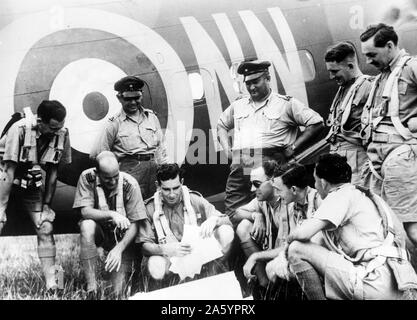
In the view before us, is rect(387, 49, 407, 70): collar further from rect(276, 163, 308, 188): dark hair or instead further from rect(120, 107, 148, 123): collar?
rect(120, 107, 148, 123): collar

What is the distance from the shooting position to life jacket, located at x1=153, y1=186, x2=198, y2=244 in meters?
4.70

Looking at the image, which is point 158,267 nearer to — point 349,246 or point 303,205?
point 303,205

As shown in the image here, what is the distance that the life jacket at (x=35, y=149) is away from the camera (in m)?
4.82

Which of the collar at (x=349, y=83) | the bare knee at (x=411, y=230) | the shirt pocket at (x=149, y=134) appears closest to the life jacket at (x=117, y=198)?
the shirt pocket at (x=149, y=134)

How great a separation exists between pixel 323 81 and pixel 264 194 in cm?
101

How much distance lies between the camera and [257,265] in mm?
4574

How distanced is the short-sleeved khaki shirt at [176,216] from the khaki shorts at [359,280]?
91 cm

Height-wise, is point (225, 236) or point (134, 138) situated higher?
point (134, 138)

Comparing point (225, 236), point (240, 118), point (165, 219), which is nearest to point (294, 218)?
point (225, 236)

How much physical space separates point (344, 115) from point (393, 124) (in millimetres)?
373
